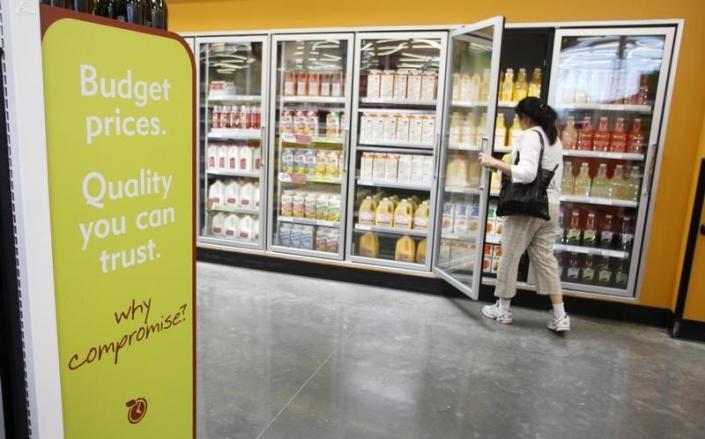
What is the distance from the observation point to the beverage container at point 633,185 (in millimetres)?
4328

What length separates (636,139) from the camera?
14.0 feet

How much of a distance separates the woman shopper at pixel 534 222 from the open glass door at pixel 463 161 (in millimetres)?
239

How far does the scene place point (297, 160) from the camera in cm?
523

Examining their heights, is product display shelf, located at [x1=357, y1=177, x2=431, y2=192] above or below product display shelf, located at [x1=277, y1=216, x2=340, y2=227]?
above

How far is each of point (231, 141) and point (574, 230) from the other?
3597 millimetres

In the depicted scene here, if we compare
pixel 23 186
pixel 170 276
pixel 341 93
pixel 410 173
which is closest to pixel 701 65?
pixel 410 173

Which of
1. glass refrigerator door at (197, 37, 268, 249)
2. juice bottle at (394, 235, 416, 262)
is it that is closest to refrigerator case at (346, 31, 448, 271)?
juice bottle at (394, 235, 416, 262)

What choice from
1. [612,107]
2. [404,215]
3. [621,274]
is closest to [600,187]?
[612,107]

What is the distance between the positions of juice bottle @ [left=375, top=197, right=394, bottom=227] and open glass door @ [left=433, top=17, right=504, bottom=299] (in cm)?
51

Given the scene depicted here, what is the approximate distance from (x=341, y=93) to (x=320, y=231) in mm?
1395

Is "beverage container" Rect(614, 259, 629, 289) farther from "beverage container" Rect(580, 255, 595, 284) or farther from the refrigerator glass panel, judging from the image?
"beverage container" Rect(580, 255, 595, 284)

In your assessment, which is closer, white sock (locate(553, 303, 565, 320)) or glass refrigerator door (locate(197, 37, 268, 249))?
white sock (locate(553, 303, 565, 320))

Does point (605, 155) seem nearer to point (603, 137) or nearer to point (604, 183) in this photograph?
point (603, 137)

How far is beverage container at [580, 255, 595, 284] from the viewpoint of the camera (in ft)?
14.9
